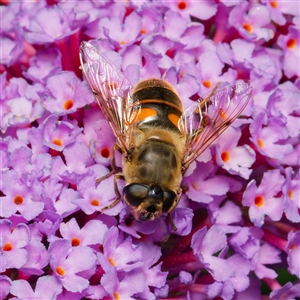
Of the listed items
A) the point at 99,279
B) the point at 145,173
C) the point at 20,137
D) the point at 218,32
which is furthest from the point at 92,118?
the point at 218,32

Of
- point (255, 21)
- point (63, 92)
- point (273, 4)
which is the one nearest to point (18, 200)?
point (63, 92)

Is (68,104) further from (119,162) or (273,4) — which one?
(273,4)

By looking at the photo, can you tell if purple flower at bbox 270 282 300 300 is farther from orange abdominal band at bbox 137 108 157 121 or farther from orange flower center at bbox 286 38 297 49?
orange flower center at bbox 286 38 297 49

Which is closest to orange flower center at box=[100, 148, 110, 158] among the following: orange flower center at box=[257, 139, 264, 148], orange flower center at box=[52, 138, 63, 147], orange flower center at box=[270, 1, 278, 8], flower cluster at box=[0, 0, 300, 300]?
flower cluster at box=[0, 0, 300, 300]

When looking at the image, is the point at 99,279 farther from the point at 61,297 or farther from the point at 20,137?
the point at 20,137

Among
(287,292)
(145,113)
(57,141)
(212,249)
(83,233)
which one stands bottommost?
(287,292)

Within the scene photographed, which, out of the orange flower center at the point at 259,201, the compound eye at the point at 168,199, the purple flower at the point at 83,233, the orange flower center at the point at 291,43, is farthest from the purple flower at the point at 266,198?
the orange flower center at the point at 291,43

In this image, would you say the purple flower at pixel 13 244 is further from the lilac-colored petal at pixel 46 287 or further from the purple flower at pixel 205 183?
the purple flower at pixel 205 183
